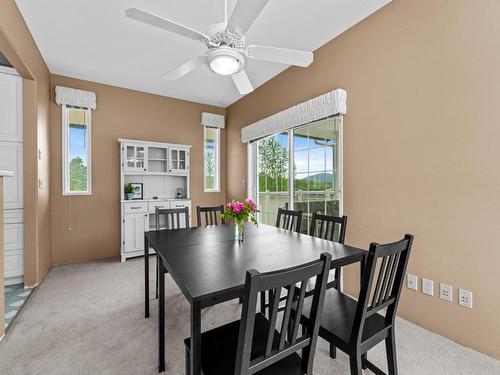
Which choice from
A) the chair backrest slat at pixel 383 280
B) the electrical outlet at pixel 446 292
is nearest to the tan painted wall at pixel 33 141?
the chair backrest slat at pixel 383 280

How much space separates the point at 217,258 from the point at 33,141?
2762 millimetres

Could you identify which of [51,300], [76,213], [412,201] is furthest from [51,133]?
[412,201]

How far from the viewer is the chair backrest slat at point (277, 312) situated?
33.1 inches

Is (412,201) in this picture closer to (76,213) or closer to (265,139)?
(265,139)

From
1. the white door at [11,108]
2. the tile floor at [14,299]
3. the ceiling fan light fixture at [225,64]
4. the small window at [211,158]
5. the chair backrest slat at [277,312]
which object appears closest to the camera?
the chair backrest slat at [277,312]

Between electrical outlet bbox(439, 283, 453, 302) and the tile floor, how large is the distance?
3.55 m

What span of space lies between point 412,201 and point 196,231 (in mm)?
1927

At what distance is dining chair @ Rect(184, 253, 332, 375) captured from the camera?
2.80 ft

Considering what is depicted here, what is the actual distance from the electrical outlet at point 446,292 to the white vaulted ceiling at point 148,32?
2479mm

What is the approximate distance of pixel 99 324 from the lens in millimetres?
2096

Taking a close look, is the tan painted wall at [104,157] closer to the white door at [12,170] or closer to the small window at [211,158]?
the small window at [211,158]

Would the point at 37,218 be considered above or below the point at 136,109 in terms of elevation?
below

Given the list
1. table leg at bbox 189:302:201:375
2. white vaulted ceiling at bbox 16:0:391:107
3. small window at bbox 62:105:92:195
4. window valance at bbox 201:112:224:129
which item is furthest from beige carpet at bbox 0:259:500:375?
window valance at bbox 201:112:224:129

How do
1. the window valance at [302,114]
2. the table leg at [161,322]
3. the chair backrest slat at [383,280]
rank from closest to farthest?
1. the chair backrest slat at [383,280]
2. the table leg at [161,322]
3. the window valance at [302,114]
